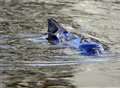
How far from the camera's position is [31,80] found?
4.77 metres

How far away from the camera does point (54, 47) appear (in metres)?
5.84

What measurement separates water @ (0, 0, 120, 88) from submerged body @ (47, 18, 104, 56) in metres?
0.13

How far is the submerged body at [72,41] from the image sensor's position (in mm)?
5660

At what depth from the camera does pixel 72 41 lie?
604 cm

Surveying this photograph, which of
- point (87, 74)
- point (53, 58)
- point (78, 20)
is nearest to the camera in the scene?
point (87, 74)

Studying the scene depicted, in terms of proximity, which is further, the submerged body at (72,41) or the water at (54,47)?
the submerged body at (72,41)

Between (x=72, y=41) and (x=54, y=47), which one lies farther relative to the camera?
(x=72, y=41)

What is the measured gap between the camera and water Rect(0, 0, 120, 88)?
4819 mm

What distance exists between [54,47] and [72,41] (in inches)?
12.5

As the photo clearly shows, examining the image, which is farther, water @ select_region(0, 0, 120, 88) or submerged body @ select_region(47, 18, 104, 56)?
submerged body @ select_region(47, 18, 104, 56)

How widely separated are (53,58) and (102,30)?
1.52 meters

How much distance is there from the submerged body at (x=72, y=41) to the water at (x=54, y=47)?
126 millimetres

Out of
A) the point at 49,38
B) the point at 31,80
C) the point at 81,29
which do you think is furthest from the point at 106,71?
the point at 81,29

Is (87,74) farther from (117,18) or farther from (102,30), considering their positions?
(117,18)
